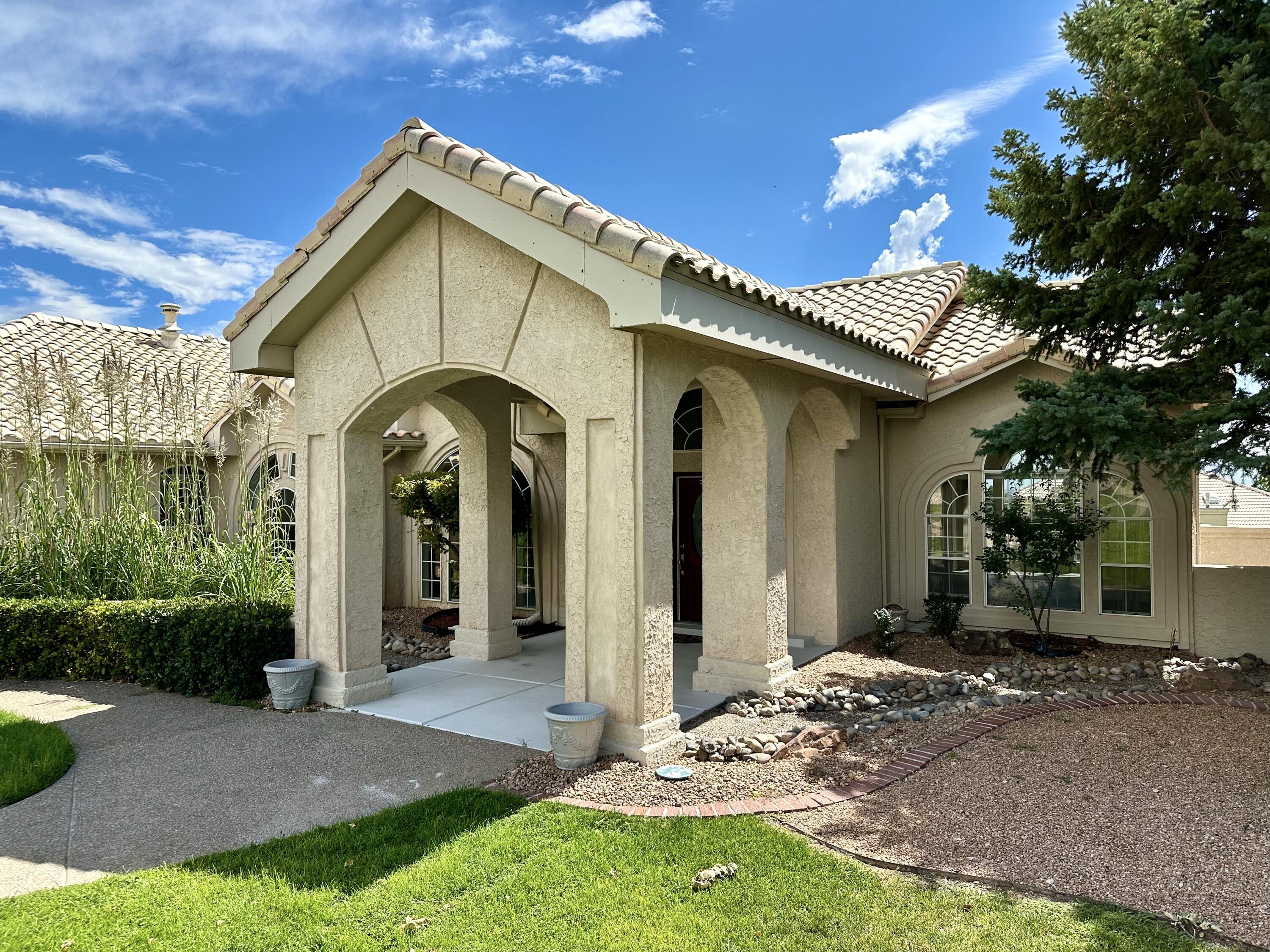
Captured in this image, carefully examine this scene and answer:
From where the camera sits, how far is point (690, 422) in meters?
12.4

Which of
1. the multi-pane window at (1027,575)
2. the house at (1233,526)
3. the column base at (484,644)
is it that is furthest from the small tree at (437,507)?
the house at (1233,526)

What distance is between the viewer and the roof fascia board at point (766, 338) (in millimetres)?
6141

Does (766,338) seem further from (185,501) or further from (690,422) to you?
(185,501)

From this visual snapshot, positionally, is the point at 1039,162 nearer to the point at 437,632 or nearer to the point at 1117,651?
the point at 1117,651

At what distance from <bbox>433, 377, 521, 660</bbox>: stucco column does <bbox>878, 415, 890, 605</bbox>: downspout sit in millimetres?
5676

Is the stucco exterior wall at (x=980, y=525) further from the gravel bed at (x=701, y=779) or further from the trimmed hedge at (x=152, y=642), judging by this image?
the trimmed hedge at (x=152, y=642)

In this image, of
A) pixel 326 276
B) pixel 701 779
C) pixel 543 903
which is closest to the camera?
pixel 543 903

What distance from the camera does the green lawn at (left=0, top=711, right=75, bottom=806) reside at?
6.07 m

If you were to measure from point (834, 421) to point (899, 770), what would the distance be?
5.34 metres

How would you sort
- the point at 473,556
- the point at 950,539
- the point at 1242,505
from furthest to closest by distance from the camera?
the point at 1242,505 < the point at 950,539 < the point at 473,556

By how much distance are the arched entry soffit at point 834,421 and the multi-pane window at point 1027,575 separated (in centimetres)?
221

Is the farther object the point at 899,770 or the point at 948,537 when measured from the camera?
the point at 948,537

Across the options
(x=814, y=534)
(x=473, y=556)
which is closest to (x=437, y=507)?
(x=473, y=556)

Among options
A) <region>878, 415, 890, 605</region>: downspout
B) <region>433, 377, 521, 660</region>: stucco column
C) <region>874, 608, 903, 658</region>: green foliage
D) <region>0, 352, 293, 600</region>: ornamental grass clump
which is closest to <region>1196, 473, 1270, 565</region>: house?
<region>878, 415, 890, 605</region>: downspout
